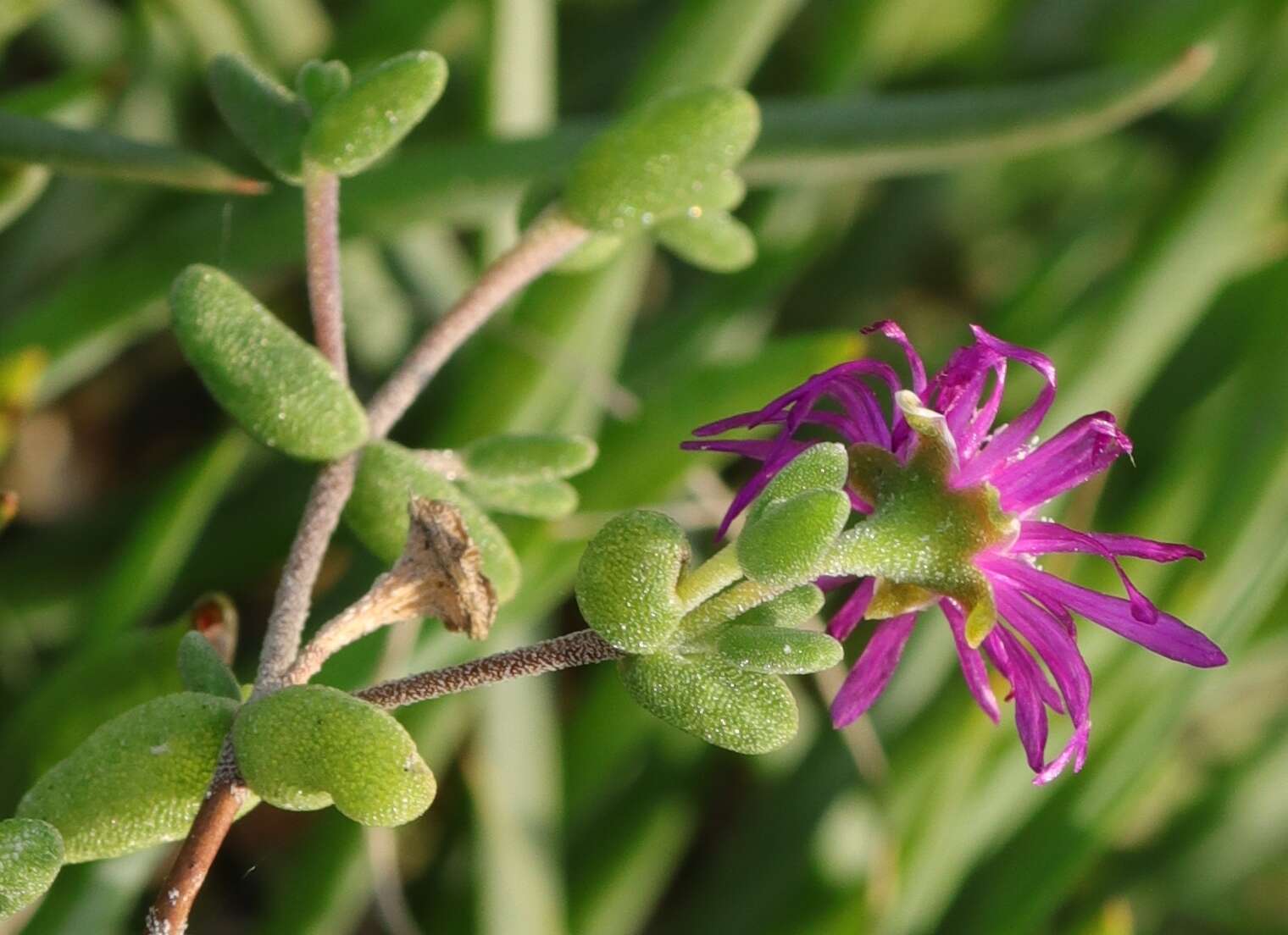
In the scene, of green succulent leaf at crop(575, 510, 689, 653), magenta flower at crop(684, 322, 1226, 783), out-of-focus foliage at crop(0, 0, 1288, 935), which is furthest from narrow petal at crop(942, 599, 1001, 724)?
out-of-focus foliage at crop(0, 0, 1288, 935)

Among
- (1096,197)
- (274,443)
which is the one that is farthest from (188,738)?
(1096,197)

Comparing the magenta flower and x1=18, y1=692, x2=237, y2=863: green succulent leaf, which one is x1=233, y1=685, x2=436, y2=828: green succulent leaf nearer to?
x1=18, y1=692, x2=237, y2=863: green succulent leaf

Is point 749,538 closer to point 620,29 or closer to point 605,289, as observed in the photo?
point 605,289

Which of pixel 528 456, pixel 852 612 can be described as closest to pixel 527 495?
pixel 528 456

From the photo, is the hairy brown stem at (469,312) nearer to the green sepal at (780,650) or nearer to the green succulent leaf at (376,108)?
the green succulent leaf at (376,108)

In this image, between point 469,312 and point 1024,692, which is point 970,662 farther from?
point 469,312

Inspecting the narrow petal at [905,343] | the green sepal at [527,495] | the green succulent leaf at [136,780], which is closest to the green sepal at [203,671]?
the green succulent leaf at [136,780]
